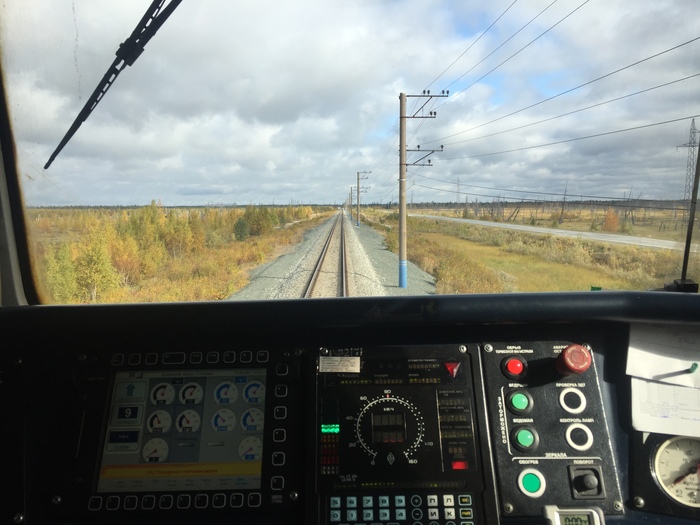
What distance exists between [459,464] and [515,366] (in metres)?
0.48

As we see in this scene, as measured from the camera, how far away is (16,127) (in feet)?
8.39

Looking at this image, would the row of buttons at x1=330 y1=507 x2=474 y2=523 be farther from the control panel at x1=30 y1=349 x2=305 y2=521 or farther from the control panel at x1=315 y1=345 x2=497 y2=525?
the control panel at x1=30 y1=349 x2=305 y2=521

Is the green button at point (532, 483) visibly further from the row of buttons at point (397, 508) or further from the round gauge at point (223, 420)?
the round gauge at point (223, 420)

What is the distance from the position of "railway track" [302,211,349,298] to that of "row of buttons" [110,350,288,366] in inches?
36.8

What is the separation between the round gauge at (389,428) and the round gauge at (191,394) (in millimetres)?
684

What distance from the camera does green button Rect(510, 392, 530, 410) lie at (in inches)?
89.6

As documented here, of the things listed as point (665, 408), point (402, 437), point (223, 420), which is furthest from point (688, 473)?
point (223, 420)

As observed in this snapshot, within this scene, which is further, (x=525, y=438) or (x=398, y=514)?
(x=525, y=438)

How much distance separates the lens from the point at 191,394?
2.33 m

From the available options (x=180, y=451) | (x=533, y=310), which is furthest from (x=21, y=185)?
(x=533, y=310)

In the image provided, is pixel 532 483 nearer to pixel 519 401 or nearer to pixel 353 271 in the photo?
pixel 519 401

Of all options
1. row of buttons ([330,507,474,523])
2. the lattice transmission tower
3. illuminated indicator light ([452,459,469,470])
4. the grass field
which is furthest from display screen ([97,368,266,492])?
the lattice transmission tower

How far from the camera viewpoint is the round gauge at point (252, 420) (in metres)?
2.27

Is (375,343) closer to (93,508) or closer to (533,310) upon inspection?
(533,310)
